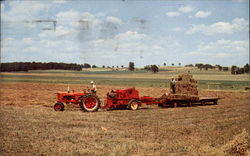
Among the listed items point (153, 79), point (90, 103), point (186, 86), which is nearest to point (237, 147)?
point (90, 103)

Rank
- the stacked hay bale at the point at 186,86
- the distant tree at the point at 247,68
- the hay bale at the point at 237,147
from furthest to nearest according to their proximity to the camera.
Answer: the distant tree at the point at 247,68 < the stacked hay bale at the point at 186,86 < the hay bale at the point at 237,147

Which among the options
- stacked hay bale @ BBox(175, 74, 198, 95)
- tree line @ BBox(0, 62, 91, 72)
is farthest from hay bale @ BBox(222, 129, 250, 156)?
tree line @ BBox(0, 62, 91, 72)

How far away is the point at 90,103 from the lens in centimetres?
1703

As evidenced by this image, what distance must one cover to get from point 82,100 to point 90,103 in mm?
503

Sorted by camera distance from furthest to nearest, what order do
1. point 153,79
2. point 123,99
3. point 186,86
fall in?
point 153,79, point 186,86, point 123,99

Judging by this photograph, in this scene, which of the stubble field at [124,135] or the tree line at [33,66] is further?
the tree line at [33,66]

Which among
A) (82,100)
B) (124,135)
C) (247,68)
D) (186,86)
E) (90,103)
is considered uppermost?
(247,68)

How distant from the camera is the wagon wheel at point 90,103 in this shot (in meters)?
16.8

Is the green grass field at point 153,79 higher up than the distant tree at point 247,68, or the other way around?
the distant tree at point 247,68

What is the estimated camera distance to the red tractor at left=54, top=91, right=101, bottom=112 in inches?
664

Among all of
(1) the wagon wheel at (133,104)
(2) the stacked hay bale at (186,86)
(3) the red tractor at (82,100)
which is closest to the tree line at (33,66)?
(3) the red tractor at (82,100)

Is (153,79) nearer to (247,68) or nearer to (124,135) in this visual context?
(247,68)

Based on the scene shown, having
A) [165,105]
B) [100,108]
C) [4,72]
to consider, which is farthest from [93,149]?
[4,72]

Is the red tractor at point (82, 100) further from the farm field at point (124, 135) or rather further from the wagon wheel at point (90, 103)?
the farm field at point (124, 135)
